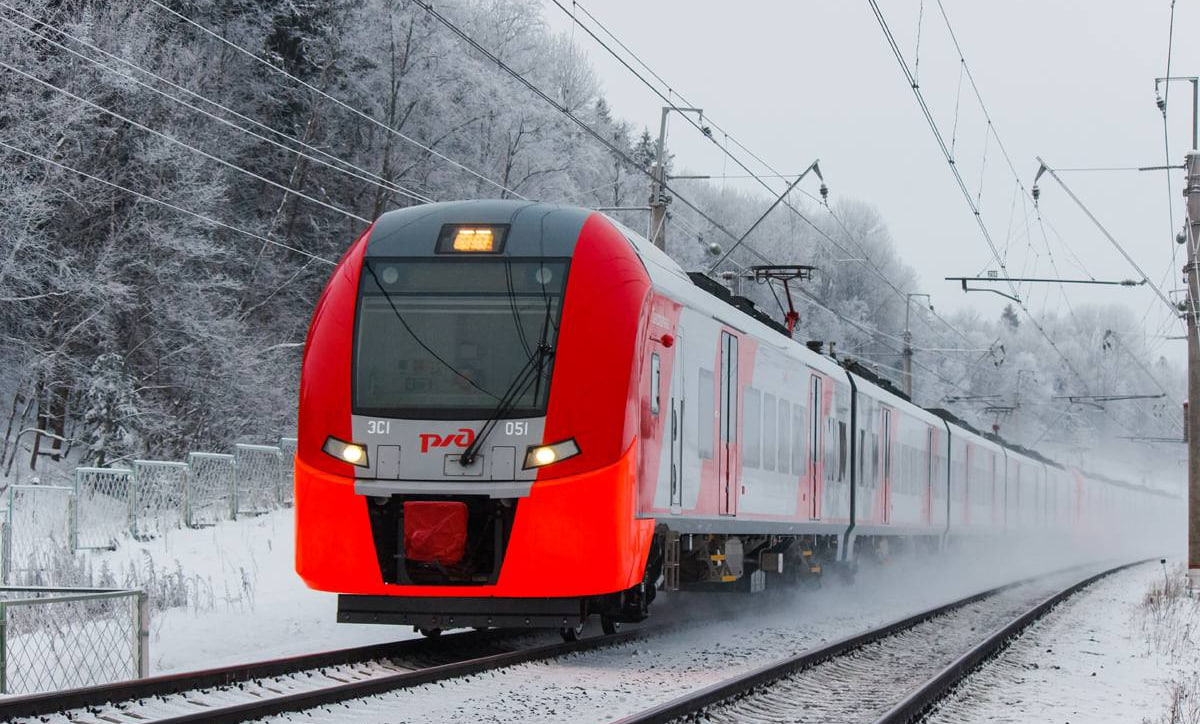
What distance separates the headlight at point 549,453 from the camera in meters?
10.4

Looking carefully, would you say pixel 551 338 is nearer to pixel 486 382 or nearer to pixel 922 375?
pixel 486 382

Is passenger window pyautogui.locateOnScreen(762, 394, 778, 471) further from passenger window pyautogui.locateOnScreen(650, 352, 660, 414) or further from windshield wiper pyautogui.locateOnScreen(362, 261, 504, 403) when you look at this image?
windshield wiper pyautogui.locateOnScreen(362, 261, 504, 403)

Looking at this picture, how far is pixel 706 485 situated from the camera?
12.9 metres

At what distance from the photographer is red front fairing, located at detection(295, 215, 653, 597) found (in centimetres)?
1030

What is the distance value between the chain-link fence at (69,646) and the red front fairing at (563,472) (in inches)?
50.1

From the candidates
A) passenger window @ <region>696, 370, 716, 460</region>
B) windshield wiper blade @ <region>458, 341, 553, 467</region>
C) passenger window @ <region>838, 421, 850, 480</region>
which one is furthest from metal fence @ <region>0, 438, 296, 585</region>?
windshield wiper blade @ <region>458, 341, 553, 467</region>

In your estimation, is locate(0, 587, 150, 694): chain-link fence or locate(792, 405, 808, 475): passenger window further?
locate(792, 405, 808, 475): passenger window

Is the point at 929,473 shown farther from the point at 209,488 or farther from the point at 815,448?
the point at 209,488

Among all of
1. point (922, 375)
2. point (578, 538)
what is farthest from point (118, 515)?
point (922, 375)

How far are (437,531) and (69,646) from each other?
106 inches

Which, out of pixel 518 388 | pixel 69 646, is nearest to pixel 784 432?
pixel 518 388

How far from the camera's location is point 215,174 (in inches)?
1363

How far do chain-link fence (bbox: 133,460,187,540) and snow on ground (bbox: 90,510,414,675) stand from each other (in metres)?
1.10

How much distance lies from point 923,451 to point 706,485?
1386 cm
